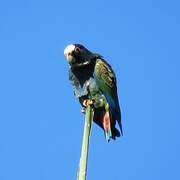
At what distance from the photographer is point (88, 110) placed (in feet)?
13.1

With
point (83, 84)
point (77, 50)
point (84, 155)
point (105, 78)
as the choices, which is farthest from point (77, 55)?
point (84, 155)

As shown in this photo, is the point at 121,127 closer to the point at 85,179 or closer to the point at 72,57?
the point at 72,57

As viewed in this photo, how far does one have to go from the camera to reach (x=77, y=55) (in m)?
6.02

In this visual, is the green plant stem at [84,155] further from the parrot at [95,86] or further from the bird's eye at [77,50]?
the bird's eye at [77,50]

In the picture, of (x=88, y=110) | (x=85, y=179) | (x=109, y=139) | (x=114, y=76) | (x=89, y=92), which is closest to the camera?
(x=85, y=179)

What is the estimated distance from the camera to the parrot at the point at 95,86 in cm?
590

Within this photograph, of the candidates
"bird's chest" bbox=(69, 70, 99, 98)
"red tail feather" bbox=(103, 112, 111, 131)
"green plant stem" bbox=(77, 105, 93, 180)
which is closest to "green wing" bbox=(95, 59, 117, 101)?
"bird's chest" bbox=(69, 70, 99, 98)

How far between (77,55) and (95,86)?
55cm

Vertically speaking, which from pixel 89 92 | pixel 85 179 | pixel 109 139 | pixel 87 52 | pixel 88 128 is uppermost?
pixel 87 52

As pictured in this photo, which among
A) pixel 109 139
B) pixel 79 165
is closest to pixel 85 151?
pixel 79 165

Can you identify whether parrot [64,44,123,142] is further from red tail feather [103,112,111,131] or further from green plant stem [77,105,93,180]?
green plant stem [77,105,93,180]

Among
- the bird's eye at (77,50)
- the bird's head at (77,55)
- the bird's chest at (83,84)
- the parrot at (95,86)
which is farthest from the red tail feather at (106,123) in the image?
the bird's eye at (77,50)

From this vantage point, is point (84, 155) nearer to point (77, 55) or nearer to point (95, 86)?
point (77, 55)

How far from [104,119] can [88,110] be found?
1866mm
